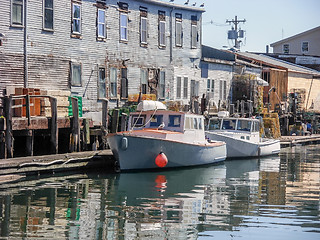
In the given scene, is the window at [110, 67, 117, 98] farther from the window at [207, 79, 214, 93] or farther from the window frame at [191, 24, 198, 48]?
the window at [207, 79, 214, 93]

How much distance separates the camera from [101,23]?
3553 cm

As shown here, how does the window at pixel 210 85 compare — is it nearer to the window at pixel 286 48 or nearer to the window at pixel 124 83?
the window at pixel 124 83

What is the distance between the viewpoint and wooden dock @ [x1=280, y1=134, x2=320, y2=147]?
45047mm

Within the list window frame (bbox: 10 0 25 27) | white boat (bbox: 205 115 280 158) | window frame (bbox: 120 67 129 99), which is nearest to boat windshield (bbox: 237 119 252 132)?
white boat (bbox: 205 115 280 158)

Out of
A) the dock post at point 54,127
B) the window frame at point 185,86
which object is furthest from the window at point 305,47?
the dock post at point 54,127

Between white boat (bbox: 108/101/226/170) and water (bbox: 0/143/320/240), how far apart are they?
0.61 m

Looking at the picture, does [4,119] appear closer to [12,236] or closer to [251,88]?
[12,236]

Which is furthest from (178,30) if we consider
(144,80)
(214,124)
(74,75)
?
(74,75)

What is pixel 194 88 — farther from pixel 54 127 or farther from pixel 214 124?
pixel 54 127

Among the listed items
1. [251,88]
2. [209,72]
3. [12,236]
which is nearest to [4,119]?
[12,236]

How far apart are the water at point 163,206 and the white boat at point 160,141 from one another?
24.1 inches

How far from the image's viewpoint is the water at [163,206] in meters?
14.7

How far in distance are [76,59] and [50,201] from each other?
53.7 feet

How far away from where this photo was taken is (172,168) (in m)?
27.6
